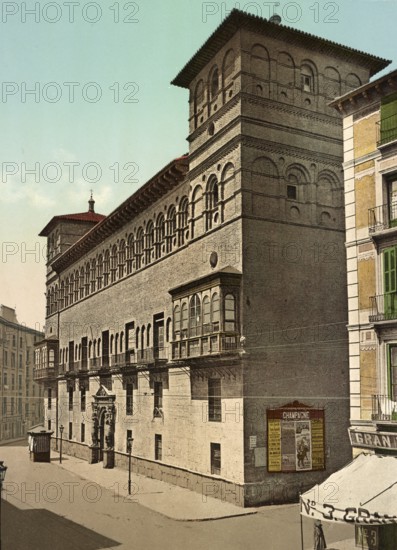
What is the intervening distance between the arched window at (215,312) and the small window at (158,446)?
9619 millimetres

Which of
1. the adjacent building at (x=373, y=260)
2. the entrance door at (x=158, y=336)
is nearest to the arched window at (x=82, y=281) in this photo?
the entrance door at (x=158, y=336)

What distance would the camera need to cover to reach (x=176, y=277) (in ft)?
109

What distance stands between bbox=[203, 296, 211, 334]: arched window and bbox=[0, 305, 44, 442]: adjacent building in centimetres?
3733

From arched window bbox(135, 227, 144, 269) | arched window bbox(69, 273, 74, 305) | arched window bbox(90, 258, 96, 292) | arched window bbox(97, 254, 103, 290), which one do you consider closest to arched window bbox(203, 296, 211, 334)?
arched window bbox(135, 227, 144, 269)

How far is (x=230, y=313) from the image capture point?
2670cm

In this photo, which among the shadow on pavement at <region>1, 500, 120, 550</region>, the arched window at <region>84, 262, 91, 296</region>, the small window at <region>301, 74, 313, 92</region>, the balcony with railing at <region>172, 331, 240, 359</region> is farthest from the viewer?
the arched window at <region>84, 262, 91, 296</region>

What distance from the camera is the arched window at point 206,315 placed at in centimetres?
2764

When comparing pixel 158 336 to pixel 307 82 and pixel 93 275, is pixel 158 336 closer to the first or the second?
pixel 93 275

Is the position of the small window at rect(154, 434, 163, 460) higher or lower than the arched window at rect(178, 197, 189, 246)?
lower

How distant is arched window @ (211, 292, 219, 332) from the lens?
26.8 metres

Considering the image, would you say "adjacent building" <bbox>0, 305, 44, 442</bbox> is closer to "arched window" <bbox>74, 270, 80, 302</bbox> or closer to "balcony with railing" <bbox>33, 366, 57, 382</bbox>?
"balcony with railing" <bbox>33, 366, 57, 382</bbox>

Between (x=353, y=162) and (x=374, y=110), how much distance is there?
174cm

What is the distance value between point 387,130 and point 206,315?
38.0 feet

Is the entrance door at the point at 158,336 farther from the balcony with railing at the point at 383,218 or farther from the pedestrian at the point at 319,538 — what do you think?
the pedestrian at the point at 319,538
